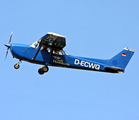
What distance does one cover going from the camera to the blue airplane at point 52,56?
16625 mm

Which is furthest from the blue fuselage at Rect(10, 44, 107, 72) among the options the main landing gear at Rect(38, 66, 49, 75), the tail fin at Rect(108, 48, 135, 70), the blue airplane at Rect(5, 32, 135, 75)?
the tail fin at Rect(108, 48, 135, 70)

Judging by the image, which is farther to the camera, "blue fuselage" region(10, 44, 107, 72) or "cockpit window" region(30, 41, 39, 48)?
"cockpit window" region(30, 41, 39, 48)

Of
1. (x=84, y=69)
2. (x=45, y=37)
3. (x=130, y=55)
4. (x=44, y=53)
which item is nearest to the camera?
(x=45, y=37)

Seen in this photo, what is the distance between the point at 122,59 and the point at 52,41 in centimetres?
577

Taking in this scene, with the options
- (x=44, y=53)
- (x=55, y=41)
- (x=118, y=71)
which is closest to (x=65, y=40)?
(x=55, y=41)

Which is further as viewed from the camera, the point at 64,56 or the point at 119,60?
the point at 119,60

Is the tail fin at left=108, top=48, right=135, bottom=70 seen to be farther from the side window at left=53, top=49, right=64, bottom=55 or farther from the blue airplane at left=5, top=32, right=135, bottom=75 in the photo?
the side window at left=53, top=49, right=64, bottom=55

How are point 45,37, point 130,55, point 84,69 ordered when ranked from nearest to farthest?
point 45,37
point 84,69
point 130,55

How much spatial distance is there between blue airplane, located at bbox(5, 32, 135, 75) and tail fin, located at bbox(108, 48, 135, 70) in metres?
0.36

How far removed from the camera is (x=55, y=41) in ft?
54.1

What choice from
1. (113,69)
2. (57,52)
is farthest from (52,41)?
(113,69)

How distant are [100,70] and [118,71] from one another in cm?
126

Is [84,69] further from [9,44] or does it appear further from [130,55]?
[9,44]

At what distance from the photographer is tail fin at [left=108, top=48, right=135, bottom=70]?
63.1 ft
